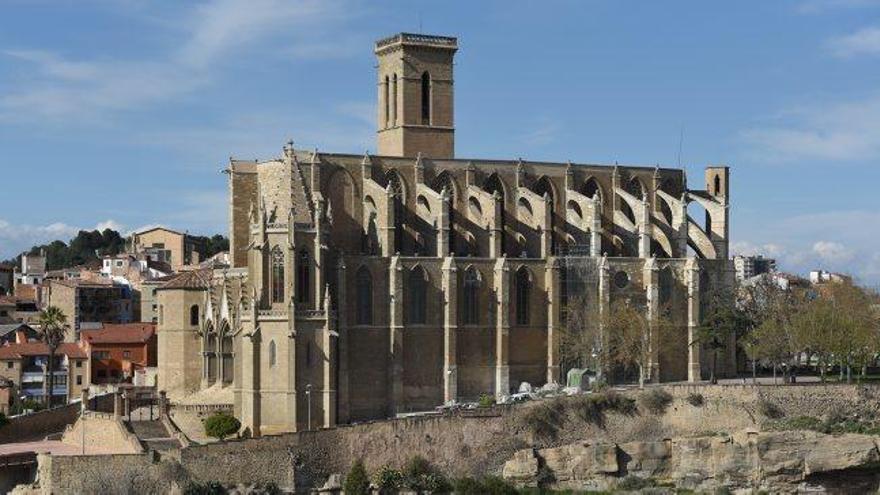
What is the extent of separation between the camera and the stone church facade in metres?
73.2

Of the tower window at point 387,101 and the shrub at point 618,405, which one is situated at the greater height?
the tower window at point 387,101

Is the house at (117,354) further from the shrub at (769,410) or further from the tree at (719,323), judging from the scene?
the shrub at (769,410)

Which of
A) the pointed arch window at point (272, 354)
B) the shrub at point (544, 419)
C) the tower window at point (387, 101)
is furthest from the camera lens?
the tower window at point (387, 101)

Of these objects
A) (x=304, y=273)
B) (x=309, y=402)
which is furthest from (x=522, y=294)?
(x=309, y=402)

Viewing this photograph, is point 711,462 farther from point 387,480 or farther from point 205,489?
point 205,489

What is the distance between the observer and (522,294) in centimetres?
8169

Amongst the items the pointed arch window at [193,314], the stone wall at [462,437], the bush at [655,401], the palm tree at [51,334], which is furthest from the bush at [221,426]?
the palm tree at [51,334]

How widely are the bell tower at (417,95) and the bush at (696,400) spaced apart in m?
21.6

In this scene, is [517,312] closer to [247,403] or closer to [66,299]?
[247,403]

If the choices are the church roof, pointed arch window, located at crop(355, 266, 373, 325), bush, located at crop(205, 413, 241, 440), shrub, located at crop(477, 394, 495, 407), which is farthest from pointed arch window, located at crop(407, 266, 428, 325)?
the church roof

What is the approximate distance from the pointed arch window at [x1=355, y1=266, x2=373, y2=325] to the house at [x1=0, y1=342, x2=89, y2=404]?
29.0 metres

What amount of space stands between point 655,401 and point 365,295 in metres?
14.5

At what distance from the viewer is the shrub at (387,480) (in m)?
67.5

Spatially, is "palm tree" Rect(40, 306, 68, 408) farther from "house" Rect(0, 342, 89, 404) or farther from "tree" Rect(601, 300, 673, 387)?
"tree" Rect(601, 300, 673, 387)
